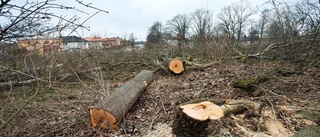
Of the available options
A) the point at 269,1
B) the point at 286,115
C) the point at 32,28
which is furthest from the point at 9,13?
the point at 269,1

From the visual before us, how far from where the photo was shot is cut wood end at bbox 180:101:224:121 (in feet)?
6.82

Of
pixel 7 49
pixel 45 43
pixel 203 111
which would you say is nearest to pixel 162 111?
pixel 203 111

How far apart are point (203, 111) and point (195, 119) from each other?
0.18m

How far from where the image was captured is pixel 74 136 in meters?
2.76

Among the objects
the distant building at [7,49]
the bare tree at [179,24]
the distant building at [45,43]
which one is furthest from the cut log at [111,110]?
the bare tree at [179,24]

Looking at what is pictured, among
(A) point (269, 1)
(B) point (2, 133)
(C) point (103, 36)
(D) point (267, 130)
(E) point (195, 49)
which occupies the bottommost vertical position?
(B) point (2, 133)

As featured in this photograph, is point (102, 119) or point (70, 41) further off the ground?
point (70, 41)

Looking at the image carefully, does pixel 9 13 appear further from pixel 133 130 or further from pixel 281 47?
pixel 281 47

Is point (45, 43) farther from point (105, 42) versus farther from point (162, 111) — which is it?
point (105, 42)

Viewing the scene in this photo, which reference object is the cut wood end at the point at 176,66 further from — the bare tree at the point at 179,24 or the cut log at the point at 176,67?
the bare tree at the point at 179,24

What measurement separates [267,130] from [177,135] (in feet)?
4.13

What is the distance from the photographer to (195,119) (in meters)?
2.07

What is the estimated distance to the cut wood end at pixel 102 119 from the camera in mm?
2867

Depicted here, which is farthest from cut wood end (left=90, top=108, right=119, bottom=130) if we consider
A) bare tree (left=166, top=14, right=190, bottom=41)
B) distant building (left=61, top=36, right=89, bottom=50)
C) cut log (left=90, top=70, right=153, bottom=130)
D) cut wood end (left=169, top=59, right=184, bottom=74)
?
bare tree (left=166, top=14, right=190, bottom=41)
